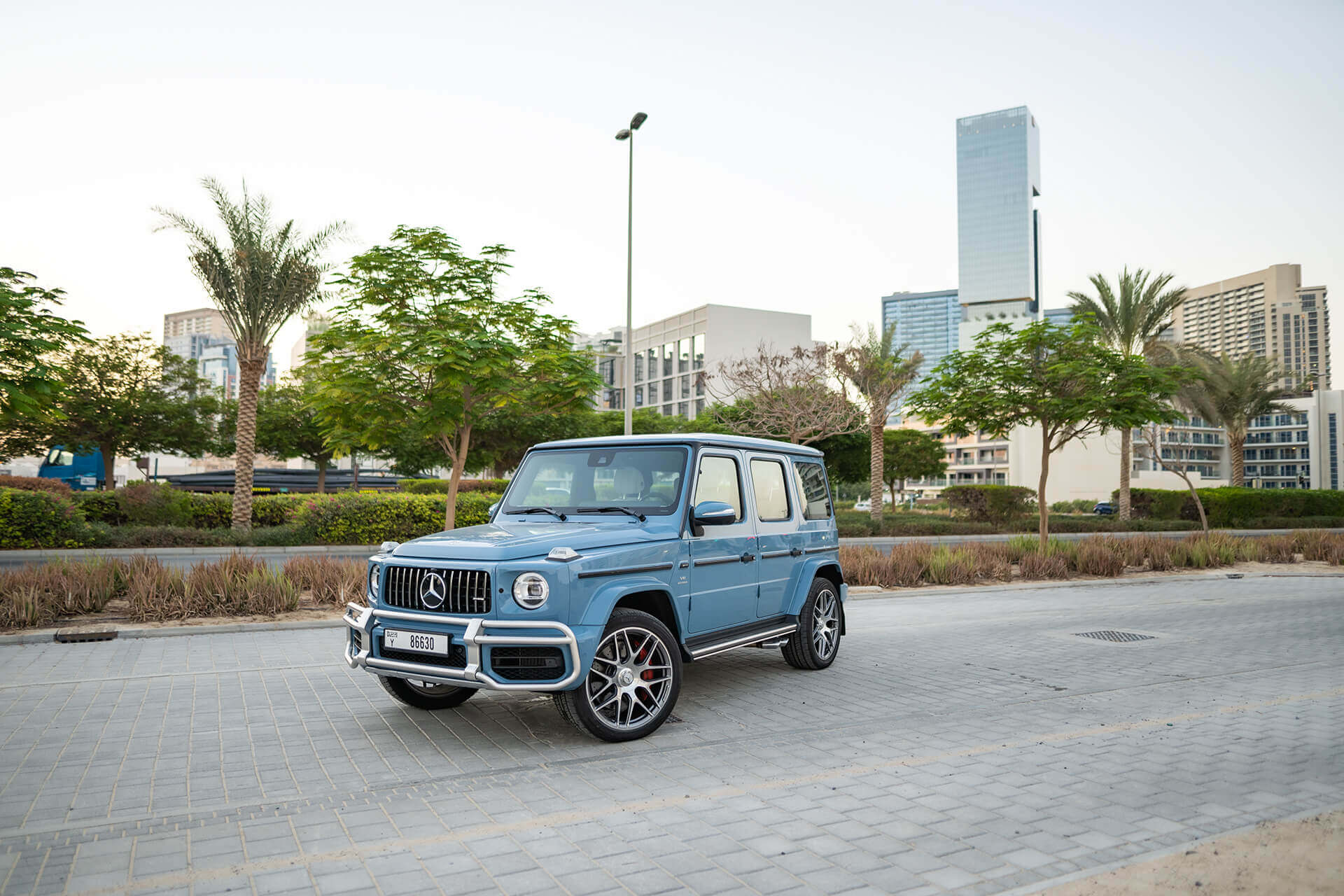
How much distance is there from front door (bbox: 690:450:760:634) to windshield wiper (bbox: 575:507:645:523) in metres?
0.41

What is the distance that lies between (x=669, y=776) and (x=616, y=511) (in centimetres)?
201

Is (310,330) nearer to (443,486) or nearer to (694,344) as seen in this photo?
(443,486)

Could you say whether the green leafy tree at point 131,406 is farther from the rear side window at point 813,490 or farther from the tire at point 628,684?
the tire at point 628,684

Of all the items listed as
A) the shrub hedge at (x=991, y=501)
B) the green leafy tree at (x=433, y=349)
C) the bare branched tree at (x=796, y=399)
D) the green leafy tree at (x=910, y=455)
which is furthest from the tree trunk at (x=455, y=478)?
the green leafy tree at (x=910, y=455)

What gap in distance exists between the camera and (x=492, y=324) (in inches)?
642

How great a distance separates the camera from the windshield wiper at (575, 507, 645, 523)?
617 cm

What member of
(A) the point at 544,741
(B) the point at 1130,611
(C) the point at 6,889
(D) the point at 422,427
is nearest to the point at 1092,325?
(B) the point at 1130,611

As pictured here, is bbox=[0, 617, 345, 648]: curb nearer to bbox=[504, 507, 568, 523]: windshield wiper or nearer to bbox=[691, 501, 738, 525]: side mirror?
bbox=[504, 507, 568, 523]: windshield wiper

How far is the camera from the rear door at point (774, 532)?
7.02 meters

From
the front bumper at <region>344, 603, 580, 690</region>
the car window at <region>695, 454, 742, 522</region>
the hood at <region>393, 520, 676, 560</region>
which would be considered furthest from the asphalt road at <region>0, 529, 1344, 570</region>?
the front bumper at <region>344, 603, 580, 690</region>

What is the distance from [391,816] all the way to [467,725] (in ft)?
5.64

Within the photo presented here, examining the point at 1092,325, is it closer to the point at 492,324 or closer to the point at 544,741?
the point at 492,324

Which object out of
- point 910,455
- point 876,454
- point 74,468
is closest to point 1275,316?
point 910,455

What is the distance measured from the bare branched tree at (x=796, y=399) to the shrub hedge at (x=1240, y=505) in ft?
49.8
